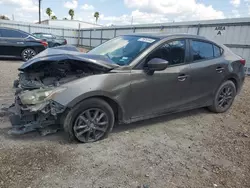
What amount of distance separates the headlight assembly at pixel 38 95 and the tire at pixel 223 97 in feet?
10.7

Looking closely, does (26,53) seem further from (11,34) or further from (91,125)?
(91,125)

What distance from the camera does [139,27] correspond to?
18500 mm

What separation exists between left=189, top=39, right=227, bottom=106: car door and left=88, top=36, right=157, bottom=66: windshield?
964 millimetres

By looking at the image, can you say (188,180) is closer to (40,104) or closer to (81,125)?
(81,125)

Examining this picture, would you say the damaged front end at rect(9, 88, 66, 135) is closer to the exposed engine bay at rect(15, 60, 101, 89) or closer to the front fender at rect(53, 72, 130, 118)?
the front fender at rect(53, 72, 130, 118)

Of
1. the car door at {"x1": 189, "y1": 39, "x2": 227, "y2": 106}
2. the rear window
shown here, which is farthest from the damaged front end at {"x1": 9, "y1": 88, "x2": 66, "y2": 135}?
the rear window

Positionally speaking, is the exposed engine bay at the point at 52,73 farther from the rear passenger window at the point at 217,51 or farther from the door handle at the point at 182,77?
the rear passenger window at the point at 217,51

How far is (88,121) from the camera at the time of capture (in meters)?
3.35

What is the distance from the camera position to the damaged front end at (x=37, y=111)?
3.04 metres

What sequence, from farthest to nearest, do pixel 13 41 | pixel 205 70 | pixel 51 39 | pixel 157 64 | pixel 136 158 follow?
pixel 51 39, pixel 13 41, pixel 205 70, pixel 157 64, pixel 136 158

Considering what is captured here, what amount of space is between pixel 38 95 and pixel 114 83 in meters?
1.06

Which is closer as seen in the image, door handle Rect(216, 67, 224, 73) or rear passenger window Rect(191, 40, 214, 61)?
rear passenger window Rect(191, 40, 214, 61)

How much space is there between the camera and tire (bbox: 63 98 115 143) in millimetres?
3213

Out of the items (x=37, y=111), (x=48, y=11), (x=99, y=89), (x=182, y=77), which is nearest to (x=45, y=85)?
(x=37, y=111)
